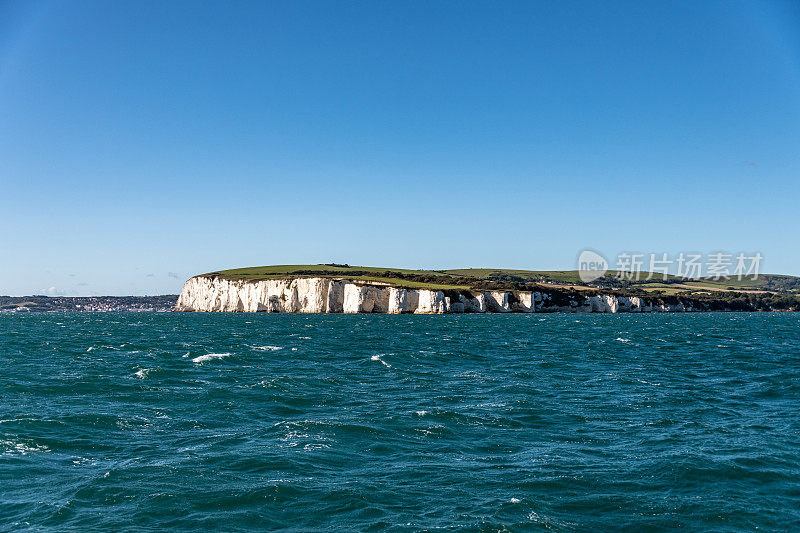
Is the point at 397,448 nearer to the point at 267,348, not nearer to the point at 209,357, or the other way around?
the point at 209,357

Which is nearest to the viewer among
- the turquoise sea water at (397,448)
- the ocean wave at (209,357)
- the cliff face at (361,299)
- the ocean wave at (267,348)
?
the turquoise sea water at (397,448)

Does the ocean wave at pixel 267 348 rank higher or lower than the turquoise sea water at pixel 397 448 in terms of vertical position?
lower

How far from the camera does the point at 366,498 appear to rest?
1432 cm

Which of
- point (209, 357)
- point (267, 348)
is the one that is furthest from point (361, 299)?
point (209, 357)

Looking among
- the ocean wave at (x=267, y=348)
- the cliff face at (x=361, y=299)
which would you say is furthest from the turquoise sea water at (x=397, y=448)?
the cliff face at (x=361, y=299)

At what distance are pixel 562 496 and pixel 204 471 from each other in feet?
33.2

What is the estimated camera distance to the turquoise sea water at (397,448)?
13.4 metres

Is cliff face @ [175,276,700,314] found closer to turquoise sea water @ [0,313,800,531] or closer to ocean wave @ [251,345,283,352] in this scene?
ocean wave @ [251,345,283,352]

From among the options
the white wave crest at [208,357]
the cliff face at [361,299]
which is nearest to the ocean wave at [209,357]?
the white wave crest at [208,357]

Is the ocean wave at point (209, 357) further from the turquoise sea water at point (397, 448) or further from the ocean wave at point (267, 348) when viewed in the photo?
the ocean wave at point (267, 348)

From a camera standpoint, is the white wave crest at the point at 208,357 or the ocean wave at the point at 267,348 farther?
the ocean wave at the point at 267,348

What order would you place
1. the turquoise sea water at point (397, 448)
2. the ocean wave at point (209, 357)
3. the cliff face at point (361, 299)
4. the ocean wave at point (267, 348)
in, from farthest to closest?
the cliff face at point (361, 299) < the ocean wave at point (267, 348) < the ocean wave at point (209, 357) < the turquoise sea water at point (397, 448)

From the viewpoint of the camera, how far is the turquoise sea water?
13438 mm

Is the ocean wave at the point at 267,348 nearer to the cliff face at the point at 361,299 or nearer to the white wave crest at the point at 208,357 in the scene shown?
the white wave crest at the point at 208,357
